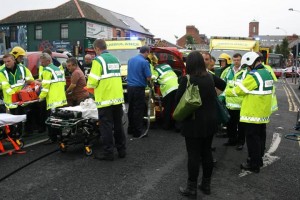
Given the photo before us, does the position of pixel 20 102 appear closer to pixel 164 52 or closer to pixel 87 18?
pixel 164 52

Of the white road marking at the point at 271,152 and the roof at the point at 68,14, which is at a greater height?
the roof at the point at 68,14

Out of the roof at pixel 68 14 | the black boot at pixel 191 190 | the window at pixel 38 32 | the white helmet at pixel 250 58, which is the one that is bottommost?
the black boot at pixel 191 190

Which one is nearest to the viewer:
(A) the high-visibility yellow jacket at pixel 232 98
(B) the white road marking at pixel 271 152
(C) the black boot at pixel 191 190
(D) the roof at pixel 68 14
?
(C) the black boot at pixel 191 190

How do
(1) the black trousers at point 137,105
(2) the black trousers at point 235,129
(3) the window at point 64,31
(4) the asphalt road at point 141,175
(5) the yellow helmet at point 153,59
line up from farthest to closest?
(3) the window at point 64,31 < (5) the yellow helmet at point 153,59 < (1) the black trousers at point 137,105 < (2) the black trousers at point 235,129 < (4) the asphalt road at point 141,175

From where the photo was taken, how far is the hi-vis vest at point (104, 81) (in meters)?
5.85

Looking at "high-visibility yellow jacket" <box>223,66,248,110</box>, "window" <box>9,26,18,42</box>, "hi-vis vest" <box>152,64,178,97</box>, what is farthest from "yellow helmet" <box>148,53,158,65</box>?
"window" <box>9,26,18,42</box>

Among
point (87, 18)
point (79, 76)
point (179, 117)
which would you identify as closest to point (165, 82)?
point (79, 76)

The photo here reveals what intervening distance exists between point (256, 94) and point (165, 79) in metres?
3.34

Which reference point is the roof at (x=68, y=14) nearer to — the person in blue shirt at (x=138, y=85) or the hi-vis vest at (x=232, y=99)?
the person in blue shirt at (x=138, y=85)

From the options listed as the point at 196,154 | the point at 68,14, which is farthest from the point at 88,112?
the point at 68,14

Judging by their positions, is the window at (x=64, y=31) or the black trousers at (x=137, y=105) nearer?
the black trousers at (x=137, y=105)

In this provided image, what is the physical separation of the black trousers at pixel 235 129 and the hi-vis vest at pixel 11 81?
15.0ft

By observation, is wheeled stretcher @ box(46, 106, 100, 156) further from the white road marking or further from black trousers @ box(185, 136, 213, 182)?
the white road marking

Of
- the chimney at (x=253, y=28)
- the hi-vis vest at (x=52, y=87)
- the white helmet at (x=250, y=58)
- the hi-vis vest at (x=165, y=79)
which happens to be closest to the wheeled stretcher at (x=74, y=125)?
the hi-vis vest at (x=52, y=87)
